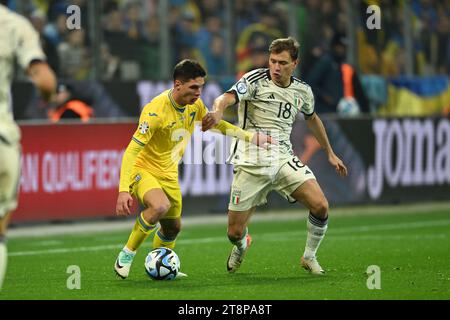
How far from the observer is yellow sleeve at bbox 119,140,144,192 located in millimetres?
9359

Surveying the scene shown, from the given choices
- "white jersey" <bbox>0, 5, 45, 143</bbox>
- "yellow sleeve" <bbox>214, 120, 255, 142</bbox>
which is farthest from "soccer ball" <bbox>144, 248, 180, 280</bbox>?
"white jersey" <bbox>0, 5, 45, 143</bbox>

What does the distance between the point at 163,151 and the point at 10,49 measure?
3167mm

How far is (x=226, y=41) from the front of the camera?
19.6 meters

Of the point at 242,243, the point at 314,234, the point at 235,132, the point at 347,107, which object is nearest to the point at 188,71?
the point at 235,132

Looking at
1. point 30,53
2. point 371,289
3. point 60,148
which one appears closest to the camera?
point 30,53

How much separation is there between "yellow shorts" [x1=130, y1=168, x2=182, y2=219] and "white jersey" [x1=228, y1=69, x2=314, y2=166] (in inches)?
29.4

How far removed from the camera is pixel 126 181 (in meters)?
9.41

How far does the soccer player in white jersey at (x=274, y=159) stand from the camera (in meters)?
10.2

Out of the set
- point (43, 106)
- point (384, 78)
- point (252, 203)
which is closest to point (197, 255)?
point (252, 203)

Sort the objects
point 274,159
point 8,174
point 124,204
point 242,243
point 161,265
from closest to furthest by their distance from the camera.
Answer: point 8,174
point 124,204
point 161,265
point 274,159
point 242,243

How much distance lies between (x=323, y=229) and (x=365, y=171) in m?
8.49

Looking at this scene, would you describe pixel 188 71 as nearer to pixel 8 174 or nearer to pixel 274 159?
pixel 274 159

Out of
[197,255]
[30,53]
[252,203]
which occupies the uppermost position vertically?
[30,53]

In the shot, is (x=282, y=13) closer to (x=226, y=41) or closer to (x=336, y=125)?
(x=226, y=41)
